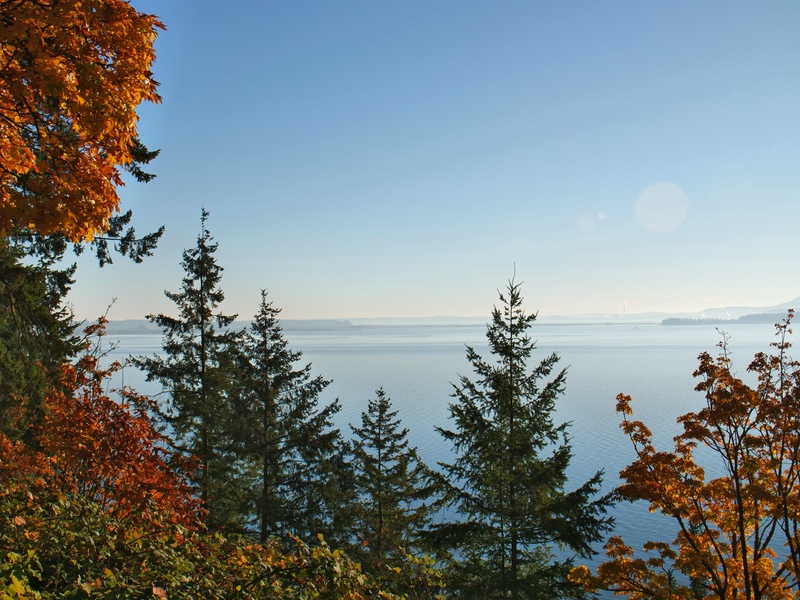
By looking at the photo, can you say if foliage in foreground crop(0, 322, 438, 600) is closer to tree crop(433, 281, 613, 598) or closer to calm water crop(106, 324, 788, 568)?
tree crop(433, 281, 613, 598)

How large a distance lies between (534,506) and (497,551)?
62.4 inches

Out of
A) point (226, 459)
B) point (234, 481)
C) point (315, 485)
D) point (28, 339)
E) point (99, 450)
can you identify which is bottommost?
point (234, 481)

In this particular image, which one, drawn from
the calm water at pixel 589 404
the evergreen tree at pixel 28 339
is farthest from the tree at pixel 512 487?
the evergreen tree at pixel 28 339

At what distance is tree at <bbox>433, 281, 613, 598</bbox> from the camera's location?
42.9 feet

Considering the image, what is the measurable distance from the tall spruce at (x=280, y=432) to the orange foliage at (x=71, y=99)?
16.4m

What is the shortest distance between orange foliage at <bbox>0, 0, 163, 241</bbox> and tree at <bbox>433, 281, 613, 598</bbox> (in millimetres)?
10732

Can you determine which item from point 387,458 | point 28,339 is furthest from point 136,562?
point 387,458

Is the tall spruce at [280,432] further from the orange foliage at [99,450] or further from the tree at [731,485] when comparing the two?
the tree at [731,485]

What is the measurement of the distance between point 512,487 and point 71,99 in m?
13.4

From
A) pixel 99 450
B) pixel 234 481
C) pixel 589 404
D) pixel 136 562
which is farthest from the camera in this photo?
pixel 589 404

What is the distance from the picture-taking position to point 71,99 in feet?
15.1

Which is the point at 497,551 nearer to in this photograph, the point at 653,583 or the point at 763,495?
the point at 653,583

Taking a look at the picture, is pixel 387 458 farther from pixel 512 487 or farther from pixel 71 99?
pixel 71 99

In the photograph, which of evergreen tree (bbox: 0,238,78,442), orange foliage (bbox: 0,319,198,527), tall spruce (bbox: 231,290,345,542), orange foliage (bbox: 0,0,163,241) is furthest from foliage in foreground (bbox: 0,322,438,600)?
tall spruce (bbox: 231,290,345,542)
